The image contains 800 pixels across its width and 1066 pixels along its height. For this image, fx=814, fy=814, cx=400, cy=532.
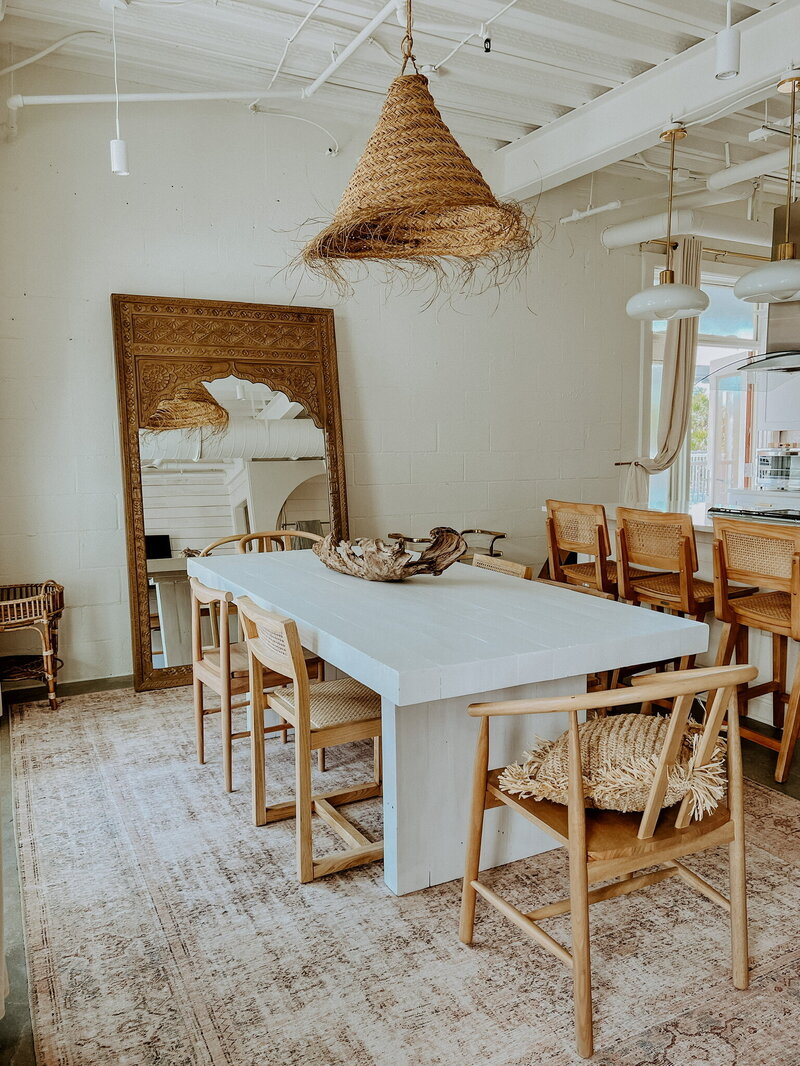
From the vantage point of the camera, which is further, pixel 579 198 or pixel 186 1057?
pixel 579 198

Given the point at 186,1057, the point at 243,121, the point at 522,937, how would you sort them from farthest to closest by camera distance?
1. the point at 243,121
2. the point at 522,937
3. the point at 186,1057

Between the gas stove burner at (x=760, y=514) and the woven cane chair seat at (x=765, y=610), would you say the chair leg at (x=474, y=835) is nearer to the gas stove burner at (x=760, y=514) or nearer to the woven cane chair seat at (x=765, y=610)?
the woven cane chair seat at (x=765, y=610)

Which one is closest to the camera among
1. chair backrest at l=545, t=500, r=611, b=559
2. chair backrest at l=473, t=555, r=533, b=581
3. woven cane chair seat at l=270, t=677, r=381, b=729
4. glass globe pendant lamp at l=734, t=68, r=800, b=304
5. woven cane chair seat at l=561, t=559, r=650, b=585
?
woven cane chair seat at l=270, t=677, r=381, b=729

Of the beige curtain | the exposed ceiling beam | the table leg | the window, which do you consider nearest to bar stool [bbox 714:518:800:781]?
the table leg

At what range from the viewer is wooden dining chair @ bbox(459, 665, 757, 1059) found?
64.4 inches

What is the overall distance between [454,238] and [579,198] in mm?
3363

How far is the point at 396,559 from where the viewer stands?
297 centimetres

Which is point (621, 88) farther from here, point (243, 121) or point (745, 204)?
point (745, 204)

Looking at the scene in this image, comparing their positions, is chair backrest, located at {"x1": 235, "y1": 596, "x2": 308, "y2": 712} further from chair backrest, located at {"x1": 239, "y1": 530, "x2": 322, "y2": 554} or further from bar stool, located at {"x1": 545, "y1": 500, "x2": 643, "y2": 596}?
bar stool, located at {"x1": 545, "y1": 500, "x2": 643, "y2": 596}

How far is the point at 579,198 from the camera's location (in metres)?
5.80

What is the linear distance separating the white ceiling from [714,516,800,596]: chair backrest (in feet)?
7.26

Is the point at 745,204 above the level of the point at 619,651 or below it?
above

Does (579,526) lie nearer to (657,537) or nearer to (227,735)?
(657,537)

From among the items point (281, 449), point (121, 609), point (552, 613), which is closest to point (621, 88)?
point (281, 449)
